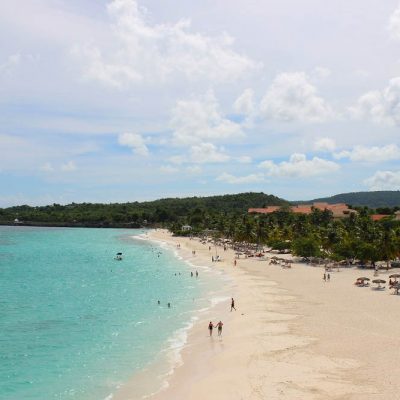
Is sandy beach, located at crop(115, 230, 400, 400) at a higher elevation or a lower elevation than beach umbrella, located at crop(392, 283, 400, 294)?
lower

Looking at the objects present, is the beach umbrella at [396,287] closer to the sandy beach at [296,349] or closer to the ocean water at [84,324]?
the sandy beach at [296,349]

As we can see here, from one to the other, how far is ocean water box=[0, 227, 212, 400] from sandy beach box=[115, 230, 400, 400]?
2.47 m

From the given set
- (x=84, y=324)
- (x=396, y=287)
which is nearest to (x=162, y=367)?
(x=84, y=324)

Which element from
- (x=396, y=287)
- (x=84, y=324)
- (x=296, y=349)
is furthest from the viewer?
(x=396, y=287)

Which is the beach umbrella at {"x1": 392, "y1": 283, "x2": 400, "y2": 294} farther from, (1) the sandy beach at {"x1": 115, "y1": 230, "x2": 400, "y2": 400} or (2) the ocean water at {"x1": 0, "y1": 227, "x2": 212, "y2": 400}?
(2) the ocean water at {"x1": 0, "y1": 227, "x2": 212, "y2": 400}

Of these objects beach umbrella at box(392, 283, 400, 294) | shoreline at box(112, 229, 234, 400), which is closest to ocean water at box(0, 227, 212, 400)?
shoreline at box(112, 229, 234, 400)

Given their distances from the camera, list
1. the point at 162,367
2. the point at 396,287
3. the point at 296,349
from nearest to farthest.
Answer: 1. the point at 162,367
2. the point at 296,349
3. the point at 396,287

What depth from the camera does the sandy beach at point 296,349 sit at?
1925 centimetres

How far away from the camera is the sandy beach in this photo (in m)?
19.3

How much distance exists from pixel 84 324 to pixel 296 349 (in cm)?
1664

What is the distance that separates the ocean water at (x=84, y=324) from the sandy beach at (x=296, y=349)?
8.11ft

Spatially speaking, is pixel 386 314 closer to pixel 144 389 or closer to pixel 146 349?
pixel 146 349

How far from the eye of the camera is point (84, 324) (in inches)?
1332

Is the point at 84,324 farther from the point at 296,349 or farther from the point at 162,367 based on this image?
the point at 296,349
